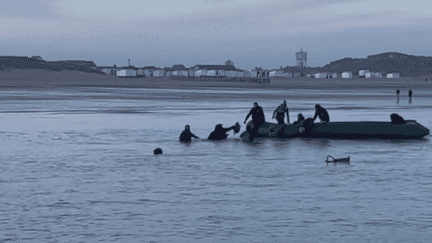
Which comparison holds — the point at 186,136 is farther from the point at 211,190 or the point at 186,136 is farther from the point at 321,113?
the point at 211,190

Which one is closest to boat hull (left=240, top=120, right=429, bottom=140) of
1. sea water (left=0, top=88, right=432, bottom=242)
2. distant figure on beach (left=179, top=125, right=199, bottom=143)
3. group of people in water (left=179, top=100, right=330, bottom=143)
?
group of people in water (left=179, top=100, right=330, bottom=143)

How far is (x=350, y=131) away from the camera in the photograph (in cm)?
3203

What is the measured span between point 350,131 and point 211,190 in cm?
1567

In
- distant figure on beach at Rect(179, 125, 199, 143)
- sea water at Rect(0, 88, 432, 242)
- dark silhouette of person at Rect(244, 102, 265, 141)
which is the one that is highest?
dark silhouette of person at Rect(244, 102, 265, 141)

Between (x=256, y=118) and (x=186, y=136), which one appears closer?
(x=186, y=136)

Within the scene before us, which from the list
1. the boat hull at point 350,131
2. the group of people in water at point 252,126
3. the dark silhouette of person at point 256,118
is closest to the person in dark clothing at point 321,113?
the group of people in water at point 252,126

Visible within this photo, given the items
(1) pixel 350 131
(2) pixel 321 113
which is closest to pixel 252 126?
(2) pixel 321 113

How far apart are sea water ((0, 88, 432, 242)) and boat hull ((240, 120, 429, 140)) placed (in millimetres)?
775

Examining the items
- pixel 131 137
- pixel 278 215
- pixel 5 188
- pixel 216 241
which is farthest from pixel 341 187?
pixel 131 137

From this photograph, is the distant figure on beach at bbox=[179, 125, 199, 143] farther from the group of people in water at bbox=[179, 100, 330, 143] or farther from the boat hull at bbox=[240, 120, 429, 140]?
the boat hull at bbox=[240, 120, 429, 140]

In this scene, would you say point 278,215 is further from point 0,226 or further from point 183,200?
point 0,226

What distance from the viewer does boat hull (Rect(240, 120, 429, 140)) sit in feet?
105

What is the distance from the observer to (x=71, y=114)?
4891 centimetres

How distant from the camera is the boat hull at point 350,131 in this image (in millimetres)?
31984
